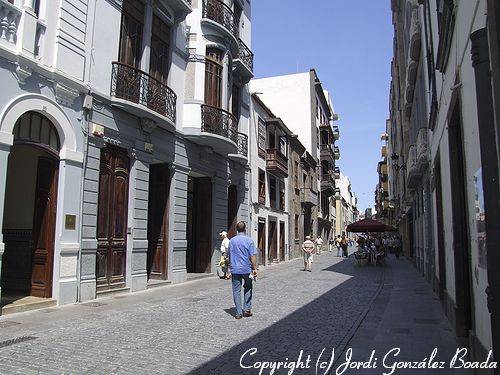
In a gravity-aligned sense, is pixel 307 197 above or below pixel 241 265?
above

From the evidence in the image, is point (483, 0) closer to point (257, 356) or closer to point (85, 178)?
point (257, 356)

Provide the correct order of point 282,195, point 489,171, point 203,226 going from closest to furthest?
point 489,171 < point 203,226 < point 282,195

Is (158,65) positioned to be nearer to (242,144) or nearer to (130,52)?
(130,52)

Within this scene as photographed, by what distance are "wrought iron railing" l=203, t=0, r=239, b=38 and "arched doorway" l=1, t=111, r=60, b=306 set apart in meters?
8.49

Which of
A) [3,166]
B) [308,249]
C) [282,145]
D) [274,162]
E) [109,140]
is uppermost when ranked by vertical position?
[282,145]

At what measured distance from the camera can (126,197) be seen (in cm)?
1222

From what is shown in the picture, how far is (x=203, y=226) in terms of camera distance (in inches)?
676

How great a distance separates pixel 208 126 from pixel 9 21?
7.64 meters

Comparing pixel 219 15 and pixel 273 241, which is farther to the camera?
pixel 273 241

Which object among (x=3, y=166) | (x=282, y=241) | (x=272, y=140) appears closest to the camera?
(x=3, y=166)

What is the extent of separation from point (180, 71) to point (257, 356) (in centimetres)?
1132

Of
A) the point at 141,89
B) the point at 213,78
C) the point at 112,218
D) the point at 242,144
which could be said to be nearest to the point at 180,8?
the point at 213,78

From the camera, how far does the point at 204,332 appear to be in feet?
23.6

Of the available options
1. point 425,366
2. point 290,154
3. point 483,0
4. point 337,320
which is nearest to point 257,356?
point 425,366
